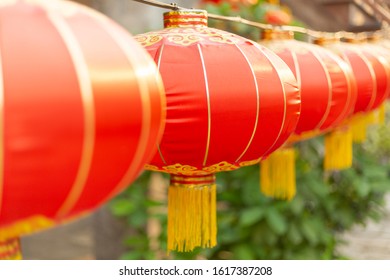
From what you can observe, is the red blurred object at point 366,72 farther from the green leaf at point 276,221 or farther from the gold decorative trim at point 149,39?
the green leaf at point 276,221

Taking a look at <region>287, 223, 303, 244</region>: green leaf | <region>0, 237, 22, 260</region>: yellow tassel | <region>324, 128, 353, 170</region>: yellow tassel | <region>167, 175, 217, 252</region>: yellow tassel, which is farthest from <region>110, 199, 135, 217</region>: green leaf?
<region>0, 237, 22, 260</region>: yellow tassel

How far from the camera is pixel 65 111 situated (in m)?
0.43

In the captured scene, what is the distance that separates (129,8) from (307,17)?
44.3 inches

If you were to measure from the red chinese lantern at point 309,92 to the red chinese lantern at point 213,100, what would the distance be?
0.19 meters

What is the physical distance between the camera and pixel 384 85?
58.9 inches

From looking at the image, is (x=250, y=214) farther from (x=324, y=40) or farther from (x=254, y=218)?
(x=324, y=40)

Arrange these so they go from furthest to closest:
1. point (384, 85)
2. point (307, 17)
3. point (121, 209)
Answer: point (307, 17), point (121, 209), point (384, 85)

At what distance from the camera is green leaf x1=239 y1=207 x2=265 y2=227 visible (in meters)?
2.20

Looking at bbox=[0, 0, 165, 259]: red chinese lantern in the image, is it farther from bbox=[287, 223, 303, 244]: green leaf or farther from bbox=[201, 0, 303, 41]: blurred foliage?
bbox=[287, 223, 303, 244]: green leaf

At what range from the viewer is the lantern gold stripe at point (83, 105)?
0.44 m

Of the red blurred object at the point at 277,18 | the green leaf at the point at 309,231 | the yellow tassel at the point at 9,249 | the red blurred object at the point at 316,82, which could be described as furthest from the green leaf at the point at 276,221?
the yellow tassel at the point at 9,249
